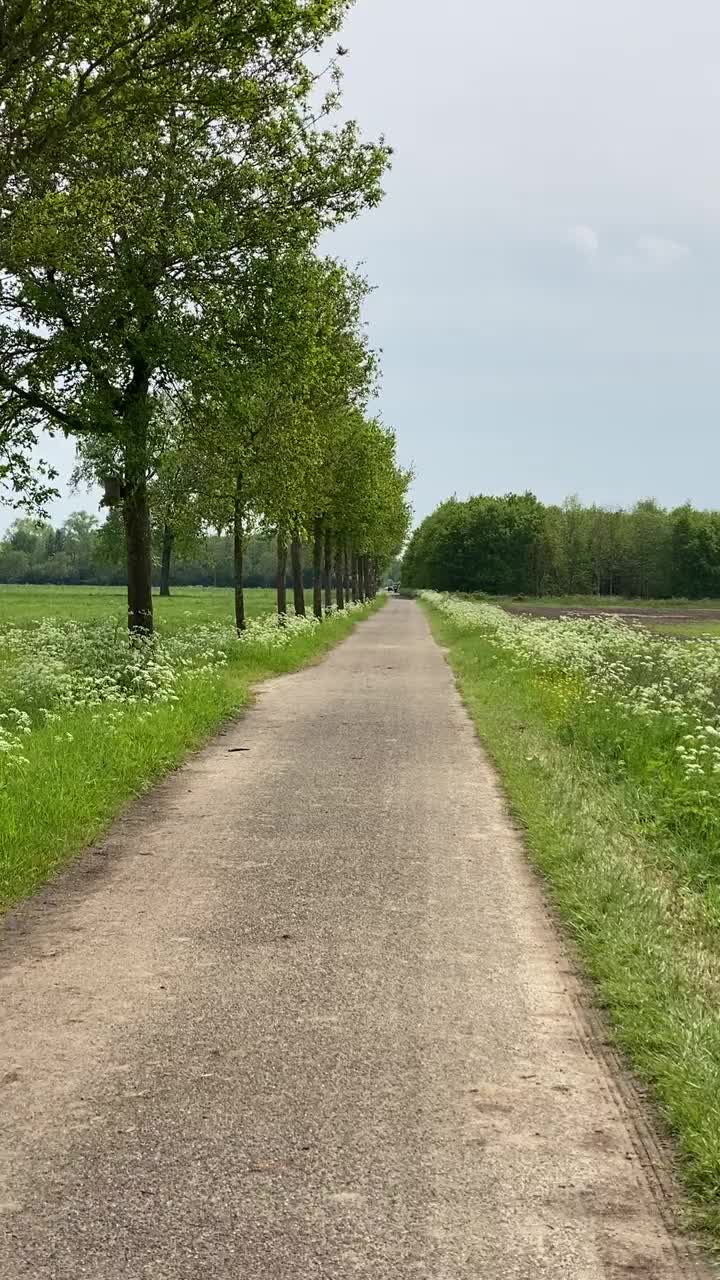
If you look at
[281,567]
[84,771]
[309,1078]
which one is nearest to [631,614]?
[281,567]

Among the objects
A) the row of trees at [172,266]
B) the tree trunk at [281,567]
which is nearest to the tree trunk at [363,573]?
the tree trunk at [281,567]

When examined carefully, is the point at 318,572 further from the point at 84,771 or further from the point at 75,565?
the point at 75,565

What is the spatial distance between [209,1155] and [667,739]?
29.0 feet

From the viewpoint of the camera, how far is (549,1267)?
9.84 ft

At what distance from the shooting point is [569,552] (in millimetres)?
136000

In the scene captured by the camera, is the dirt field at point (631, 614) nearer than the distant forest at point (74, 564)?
Yes

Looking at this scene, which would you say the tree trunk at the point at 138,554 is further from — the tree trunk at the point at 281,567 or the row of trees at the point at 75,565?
the row of trees at the point at 75,565

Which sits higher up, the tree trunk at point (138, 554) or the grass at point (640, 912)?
the tree trunk at point (138, 554)

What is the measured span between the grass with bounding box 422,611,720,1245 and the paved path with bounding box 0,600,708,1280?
0.17 m

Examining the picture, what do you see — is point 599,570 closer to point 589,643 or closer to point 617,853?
point 589,643

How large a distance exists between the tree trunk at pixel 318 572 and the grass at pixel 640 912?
92.4 ft

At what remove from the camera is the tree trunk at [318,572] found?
40.7 m

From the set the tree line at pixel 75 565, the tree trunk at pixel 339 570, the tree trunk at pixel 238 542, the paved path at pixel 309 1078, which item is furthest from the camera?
the tree line at pixel 75 565

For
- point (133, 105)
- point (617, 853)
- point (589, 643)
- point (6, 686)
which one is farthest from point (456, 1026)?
point (589, 643)
